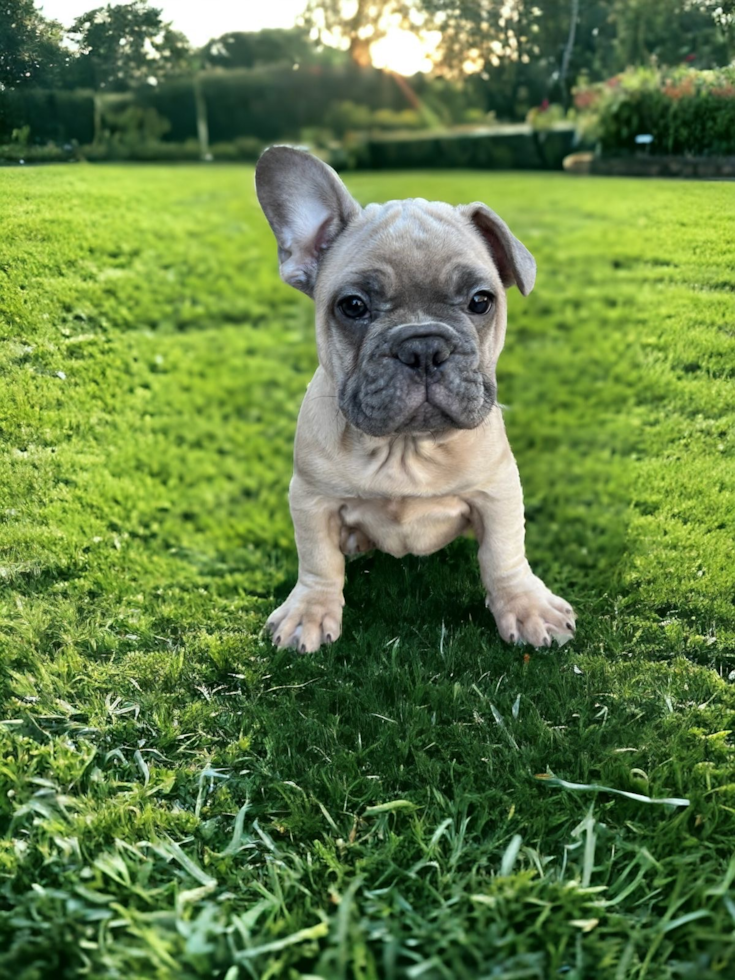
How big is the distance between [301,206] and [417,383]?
961 millimetres

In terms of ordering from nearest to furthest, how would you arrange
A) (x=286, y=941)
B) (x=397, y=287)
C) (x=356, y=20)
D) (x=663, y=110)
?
(x=286, y=941) → (x=397, y=287) → (x=663, y=110) → (x=356, y=20)

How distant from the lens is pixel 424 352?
9.11ft

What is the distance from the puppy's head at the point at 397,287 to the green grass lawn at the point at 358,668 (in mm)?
876

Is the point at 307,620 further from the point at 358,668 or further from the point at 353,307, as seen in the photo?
the point at 353,307

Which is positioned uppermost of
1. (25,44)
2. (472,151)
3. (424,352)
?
(25,44)

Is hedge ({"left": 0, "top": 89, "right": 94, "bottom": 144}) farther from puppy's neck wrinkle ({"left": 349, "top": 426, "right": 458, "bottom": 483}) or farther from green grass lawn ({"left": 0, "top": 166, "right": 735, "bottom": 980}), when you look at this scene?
puppy's neck wrinkle ({"left": 349, "top": 426, "right": 458, "bottom": 483})

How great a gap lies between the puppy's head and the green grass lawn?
0.88m

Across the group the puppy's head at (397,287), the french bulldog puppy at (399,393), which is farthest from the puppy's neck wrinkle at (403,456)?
the puppy's head at (397,287)

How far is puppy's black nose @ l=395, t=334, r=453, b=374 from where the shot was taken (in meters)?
2.78

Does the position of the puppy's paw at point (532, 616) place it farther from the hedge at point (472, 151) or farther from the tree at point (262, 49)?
the tree at point (262, 49)

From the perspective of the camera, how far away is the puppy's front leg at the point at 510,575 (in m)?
3.32

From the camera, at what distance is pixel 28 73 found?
3.18m

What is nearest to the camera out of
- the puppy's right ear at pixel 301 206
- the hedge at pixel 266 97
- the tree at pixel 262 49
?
the puppy's right ear at pixel 301 206

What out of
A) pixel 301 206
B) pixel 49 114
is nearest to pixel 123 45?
pixel 49 114
